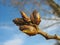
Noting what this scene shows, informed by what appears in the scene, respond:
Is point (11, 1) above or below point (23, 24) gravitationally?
above

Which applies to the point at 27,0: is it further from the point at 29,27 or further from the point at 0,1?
the point at 29,27

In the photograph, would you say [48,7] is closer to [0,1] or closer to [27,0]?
[27,0]

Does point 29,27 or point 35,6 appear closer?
point 29,27

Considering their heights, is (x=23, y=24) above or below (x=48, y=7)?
below

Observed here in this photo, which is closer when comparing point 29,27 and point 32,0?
point 29,27

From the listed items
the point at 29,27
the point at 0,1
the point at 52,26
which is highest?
the point at 0,1

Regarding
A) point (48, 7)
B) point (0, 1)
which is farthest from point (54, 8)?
point (0, 1)

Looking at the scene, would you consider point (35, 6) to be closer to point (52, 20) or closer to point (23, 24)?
point (52, 20)

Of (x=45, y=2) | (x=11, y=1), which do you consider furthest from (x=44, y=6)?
(x=11, y=1)

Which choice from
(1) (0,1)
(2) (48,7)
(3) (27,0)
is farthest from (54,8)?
(1) (0,1)
